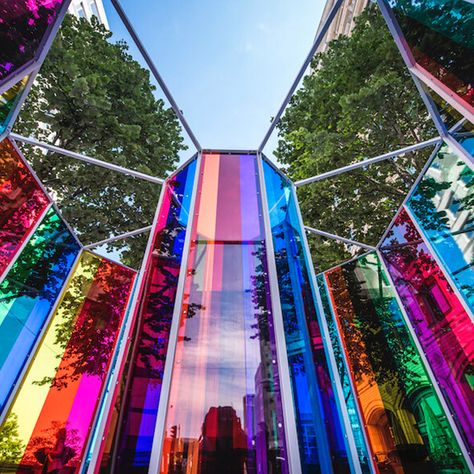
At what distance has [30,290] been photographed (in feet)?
13.6

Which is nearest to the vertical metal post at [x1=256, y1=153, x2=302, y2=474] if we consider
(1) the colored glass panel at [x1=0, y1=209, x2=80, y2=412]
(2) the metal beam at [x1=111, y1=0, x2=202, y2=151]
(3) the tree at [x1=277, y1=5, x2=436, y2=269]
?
(2) the metal beam at [x1=111, y1=0, x2=202, y2=151]

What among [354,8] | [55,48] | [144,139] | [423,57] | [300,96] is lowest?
[423,57]

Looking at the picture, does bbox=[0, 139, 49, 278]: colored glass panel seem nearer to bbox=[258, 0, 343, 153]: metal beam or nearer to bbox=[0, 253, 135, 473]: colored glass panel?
bbox=[0, 253, 135, 473]: colored glass panel

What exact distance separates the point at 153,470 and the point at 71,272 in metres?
4.02

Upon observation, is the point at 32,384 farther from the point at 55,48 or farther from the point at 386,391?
the point at 55,48

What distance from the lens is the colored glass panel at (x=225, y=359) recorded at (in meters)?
1.86

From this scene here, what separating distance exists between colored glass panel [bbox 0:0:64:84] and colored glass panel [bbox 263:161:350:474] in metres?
2.90

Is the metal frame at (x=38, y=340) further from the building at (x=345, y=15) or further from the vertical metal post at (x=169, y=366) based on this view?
the building at (x=345, y=15)

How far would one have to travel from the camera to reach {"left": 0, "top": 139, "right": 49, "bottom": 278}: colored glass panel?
363cm

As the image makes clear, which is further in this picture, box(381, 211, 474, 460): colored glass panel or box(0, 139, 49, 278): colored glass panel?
box(0, 139, 49, 278): colored glass panel

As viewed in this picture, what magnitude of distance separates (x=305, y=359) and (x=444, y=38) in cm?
310

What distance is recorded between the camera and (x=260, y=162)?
3957 millimetres

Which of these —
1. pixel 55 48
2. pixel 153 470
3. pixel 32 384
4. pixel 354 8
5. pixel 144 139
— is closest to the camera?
pixel 153 470

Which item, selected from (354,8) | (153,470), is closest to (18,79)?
(153,470)
